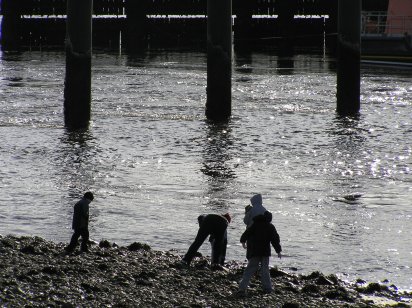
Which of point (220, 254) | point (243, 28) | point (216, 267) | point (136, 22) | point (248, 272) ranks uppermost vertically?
point (136, 22)

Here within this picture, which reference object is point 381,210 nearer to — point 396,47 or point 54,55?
point 396,47

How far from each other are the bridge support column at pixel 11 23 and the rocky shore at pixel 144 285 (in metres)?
70.9

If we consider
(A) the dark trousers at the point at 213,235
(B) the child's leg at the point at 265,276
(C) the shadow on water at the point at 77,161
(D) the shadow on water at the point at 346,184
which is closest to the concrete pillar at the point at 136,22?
(D) the shadow on water at the point at 346,184

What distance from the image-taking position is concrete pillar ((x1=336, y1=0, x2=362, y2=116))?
3128 cm

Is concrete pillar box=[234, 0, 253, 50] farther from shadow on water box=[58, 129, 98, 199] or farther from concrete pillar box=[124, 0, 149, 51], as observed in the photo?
shadow on water box=[58, 129, 98, 199]

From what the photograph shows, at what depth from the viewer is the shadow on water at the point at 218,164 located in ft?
70.7

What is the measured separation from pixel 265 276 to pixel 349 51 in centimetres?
1920

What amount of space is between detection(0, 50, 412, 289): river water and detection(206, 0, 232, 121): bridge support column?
0.95 metres

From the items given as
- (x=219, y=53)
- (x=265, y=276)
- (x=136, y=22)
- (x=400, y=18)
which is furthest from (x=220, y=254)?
(x=136, y=22)

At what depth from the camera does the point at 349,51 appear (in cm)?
3216

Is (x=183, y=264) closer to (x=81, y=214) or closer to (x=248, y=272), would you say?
(x=81, y=214)

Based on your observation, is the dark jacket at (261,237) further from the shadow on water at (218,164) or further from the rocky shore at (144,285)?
the shadow on water at (218,164)

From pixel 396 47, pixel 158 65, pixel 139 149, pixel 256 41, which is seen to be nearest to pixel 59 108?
pixel 139 149

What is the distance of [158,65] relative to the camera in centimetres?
6191
